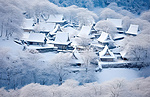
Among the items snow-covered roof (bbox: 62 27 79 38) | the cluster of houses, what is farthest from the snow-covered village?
snow-covered roof (bbox: 62 27 79 38)

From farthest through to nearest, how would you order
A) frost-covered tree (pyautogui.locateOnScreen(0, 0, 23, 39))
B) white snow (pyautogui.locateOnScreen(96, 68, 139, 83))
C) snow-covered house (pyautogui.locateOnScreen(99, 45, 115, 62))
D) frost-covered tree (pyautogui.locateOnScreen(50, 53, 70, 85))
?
snow-covered house (pyautogui.locateOnScreen(99, 45, 115, 62)), frost-covered tree (pyautogui.locateOnScreen(0, 0, 23, 39)), white snow (pyautogui.locateOnScreen(96, 68, 139, 83)), frost-covered tree (pyautogui.locateOnScreen(50, 53, 70, 85))

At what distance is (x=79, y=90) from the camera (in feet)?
61.1

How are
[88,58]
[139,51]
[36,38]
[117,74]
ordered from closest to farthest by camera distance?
[88,58], [117,74], [139,51], [36,38]

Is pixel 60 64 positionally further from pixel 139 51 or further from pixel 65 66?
pixel 139 51

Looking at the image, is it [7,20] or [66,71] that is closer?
[66,71]

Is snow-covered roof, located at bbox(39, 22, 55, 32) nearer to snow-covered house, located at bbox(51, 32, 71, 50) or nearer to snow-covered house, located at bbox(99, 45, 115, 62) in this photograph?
snow-covered house, located at bbox(51, 32, 71, 50)

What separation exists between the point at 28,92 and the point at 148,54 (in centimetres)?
2782

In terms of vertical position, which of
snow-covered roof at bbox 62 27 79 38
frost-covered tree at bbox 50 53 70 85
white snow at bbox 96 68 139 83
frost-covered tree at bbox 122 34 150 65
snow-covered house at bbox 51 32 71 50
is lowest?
white snow at bbox 96 68 139 83

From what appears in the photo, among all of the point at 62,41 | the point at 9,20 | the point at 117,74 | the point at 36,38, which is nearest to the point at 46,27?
the point at 36,38

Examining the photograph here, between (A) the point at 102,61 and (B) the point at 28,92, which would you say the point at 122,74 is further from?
(B) the point at 28,92

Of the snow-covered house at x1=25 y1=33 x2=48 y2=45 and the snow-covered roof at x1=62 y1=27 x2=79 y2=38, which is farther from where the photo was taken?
the snow-covered roof at x1=62 y1=27 x2=79 y2=38

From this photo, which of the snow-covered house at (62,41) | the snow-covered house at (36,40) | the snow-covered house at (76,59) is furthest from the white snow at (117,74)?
the snow-covered house at (36,40)

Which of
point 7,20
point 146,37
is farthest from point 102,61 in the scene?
point 7,20

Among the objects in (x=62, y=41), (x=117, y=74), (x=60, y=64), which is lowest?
(x=117, y=74)
